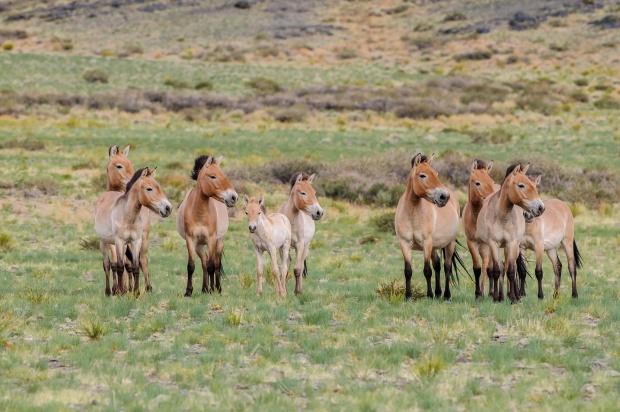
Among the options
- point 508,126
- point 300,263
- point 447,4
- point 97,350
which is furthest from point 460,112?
point 447,4

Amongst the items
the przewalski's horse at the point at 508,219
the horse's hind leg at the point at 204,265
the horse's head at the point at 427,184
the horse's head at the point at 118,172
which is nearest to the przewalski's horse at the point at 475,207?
the przewalski's horse at the point at 508,219

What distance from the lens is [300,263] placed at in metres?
14.5

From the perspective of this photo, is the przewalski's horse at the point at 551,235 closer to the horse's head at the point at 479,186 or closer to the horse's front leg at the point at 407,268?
the horse's head at the point at 479,186

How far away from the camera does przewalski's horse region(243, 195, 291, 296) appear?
535 inches

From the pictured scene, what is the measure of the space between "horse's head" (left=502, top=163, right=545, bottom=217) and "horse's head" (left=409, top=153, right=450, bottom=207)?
Result: 936 mm

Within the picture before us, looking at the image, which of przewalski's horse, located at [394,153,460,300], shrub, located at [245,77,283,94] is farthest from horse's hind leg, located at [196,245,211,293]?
shrub, located at [245,77,283,94]

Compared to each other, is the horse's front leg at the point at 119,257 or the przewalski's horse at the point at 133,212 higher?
the przewalski's horse at the point at 133,212

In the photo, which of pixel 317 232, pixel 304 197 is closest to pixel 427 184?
pixel 304 197

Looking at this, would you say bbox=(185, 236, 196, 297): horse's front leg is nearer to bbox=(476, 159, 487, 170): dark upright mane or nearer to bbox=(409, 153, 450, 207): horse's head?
bbox=(409, 153, 450, 207): horse's head

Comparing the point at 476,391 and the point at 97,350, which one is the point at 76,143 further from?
the point at 476,391

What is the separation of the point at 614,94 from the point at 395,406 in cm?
5381

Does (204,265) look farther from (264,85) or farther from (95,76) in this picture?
(95,76)

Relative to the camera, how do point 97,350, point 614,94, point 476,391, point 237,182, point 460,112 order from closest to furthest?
point 476,391 < point 97,350 < point 237,182 < point 460,112 < point 614,94

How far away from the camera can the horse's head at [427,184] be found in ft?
41.8
